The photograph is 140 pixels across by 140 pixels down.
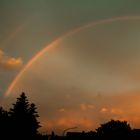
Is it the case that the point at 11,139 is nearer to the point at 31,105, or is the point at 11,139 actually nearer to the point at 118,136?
the point at 31,105

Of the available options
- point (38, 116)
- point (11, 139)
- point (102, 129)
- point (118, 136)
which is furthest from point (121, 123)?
point (11, 139)

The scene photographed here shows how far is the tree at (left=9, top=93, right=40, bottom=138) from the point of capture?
2239 inches

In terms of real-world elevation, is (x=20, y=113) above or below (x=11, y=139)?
above

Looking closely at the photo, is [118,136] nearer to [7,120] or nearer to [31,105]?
[31,105]

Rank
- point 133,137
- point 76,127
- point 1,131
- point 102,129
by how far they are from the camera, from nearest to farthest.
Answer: point 76,127 → point 1,131 → point 133,137 → point 102,129

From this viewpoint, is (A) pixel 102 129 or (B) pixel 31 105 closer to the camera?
(B) pixel 31 105

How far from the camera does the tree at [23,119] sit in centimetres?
5688

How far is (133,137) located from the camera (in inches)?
3068

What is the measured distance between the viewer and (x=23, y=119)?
58.3 metres

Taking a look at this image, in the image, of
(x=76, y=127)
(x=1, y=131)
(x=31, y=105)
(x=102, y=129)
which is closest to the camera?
(x=76, y=127)

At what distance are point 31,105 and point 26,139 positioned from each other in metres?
7.56

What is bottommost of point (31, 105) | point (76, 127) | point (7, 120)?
point (76, 127)

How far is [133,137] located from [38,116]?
2729cm

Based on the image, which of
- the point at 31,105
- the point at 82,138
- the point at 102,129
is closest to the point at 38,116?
Answer: the point at 31,105
